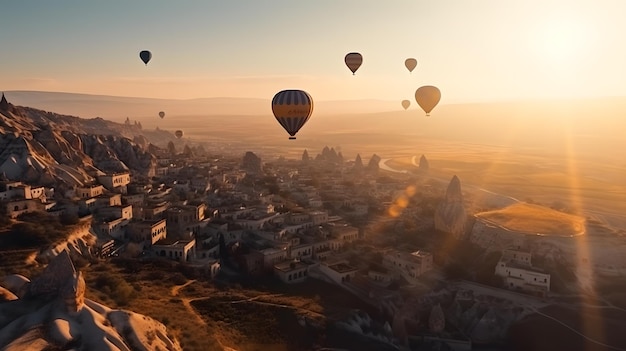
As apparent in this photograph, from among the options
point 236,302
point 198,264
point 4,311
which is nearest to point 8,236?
point 198,264

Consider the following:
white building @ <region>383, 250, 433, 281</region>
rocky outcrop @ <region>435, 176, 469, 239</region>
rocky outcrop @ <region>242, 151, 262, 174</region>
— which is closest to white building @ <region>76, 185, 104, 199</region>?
white building @ <region>383, 250, 433, 281</region>

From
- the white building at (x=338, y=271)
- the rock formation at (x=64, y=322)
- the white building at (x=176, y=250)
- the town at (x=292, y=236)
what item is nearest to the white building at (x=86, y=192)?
the town at (x=292, y=236)

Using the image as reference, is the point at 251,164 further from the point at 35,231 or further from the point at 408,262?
the point at 35,231

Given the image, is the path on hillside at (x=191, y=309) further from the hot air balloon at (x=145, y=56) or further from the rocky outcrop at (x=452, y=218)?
the hot air balloon at (x=145, y=56)

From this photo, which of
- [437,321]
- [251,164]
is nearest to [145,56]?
[251,164]

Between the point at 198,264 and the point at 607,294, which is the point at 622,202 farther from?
the point at 198,264

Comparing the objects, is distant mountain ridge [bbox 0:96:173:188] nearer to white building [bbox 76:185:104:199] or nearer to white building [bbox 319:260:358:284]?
white building [bbox 76:185:104:199]
